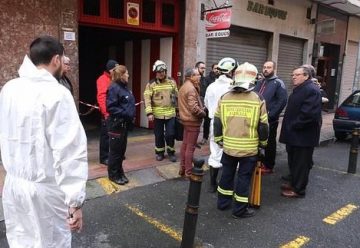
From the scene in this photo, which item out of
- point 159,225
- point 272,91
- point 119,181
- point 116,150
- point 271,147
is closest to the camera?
point 159,225

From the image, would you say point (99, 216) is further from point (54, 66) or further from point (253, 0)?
point (253, 0)

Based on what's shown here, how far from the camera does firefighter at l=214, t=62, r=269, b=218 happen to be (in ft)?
13.8

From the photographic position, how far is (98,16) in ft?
24.1

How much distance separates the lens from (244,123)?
4.21 m

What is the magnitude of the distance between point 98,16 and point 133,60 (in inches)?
91.0

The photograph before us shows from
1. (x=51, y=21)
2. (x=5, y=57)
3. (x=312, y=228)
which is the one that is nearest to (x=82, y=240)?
(x=312, y=228)

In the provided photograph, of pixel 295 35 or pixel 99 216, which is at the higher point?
pixel 295 35

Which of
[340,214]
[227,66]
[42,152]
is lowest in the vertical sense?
[340,214]

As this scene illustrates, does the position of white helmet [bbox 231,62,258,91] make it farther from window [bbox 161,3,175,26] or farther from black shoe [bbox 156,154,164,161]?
window [bbox 161,3,175,26]

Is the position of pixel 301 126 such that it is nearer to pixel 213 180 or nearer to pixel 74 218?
pixel 213 180

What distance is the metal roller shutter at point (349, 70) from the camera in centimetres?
1659

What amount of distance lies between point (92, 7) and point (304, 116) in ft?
15.3

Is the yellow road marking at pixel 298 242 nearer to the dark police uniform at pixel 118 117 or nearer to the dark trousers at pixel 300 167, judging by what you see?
the dark trousers at pixel 300 167

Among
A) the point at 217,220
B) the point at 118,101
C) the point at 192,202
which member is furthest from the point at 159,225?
the point at 118,101
